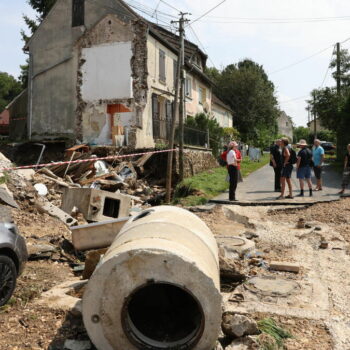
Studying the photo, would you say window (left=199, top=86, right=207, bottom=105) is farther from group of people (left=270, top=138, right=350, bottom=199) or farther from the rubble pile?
→ group of people (left=270, top=138, right=350, bottom=199)

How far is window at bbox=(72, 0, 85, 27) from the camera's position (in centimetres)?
2227

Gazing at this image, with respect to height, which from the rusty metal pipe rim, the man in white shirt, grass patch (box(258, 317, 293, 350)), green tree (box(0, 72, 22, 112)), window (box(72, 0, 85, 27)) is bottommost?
grass patch (box(258, 317, 293, 350))

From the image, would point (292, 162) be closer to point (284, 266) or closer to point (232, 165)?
point (232, 165)

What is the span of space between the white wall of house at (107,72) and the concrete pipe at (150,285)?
1809 centimetres

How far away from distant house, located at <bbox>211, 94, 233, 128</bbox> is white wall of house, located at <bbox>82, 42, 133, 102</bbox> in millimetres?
15409

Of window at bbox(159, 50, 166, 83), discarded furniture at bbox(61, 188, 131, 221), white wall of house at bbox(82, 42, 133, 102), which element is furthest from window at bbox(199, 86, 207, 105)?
discarded furniture at bbox(61, 188, 131, 221)

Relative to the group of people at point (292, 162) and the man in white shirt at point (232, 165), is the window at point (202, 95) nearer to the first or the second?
the group of people at point (292, 162)

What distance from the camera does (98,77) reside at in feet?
71.0

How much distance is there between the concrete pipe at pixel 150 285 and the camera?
3.33 metres

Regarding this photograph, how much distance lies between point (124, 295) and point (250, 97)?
151 feet

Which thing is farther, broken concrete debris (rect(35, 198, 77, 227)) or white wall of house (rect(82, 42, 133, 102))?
white wall of house (rect(82, 42, 133, 102))

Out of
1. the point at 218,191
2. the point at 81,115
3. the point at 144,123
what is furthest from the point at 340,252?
the point at 81,115

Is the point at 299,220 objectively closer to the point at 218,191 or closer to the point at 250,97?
the point at 218,191

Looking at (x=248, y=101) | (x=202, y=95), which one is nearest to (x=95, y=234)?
(x=202, y=95)
